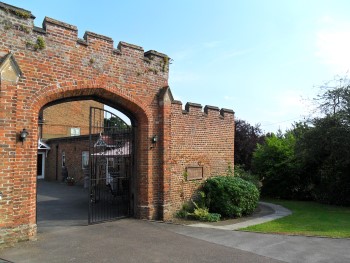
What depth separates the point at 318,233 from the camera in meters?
9.12

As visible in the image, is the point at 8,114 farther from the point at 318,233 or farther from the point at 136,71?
the point at 318,233

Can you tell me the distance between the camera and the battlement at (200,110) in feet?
37.6

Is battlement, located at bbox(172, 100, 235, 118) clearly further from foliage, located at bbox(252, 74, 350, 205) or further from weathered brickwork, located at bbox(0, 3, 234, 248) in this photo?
foliage, located at bbox(252, 74, 350, 205)

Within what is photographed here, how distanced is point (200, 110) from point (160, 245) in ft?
19.6

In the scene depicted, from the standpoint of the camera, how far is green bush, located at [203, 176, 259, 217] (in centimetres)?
1158

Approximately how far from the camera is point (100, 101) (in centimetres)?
1014

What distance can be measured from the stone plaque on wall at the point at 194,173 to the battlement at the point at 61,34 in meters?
3.97

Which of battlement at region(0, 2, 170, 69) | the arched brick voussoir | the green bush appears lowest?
the green bush

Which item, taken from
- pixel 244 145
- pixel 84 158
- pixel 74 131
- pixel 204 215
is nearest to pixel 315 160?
pixel 244 145

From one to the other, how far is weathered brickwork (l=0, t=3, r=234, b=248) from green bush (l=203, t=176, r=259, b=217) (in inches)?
27.2

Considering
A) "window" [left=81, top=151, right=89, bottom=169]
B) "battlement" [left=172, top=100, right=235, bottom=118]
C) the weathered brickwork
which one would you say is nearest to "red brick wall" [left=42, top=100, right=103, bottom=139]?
"window" [left=81, top=151, right=89, bottom=169]

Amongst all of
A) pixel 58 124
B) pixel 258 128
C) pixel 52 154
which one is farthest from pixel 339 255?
pixel 58 124

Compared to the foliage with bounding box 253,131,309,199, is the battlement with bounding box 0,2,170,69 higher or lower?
higher

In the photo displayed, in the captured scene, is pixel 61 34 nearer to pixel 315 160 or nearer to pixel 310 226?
pixel 310 226
